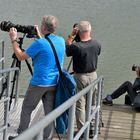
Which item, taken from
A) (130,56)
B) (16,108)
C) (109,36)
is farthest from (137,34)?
(16,108)

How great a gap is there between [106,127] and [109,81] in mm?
5523

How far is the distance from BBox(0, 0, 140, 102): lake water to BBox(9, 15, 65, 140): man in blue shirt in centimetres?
575

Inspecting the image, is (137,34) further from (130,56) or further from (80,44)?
(80,44)

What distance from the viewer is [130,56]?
14.2m

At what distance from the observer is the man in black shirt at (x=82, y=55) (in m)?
4.23

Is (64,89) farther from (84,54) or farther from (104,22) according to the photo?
(104,22)

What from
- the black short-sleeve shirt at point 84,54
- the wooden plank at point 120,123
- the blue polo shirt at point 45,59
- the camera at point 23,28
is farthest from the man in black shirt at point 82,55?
the wooden plank at point 120,123

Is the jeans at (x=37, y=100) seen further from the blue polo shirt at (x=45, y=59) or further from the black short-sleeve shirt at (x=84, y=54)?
the black short-sleeve shirt at (x=84, y=54)

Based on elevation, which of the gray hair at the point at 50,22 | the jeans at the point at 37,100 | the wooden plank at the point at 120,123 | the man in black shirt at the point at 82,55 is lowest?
the wooden plank at the point at 120,123

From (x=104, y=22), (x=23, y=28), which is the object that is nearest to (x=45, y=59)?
(x=23, y=28)

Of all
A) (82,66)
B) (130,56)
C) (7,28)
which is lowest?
(130,56)

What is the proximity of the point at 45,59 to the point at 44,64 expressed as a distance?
48 millimetres

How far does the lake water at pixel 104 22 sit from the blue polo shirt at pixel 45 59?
586cm

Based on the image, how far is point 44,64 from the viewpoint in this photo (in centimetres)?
373
